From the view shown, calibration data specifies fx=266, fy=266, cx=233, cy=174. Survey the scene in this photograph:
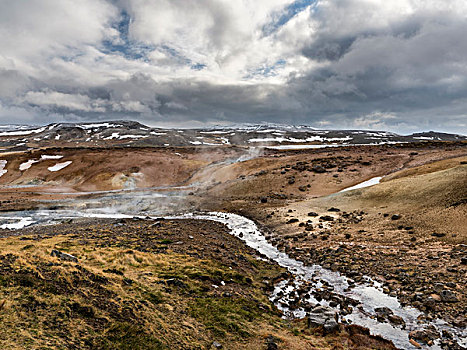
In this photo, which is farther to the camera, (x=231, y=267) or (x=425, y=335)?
(x=231, y=267)

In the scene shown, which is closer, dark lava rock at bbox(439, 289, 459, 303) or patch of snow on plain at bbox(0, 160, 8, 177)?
dark lava rock at bbox(439, 289, 459, 303)

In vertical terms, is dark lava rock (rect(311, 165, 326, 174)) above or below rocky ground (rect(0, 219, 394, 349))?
above

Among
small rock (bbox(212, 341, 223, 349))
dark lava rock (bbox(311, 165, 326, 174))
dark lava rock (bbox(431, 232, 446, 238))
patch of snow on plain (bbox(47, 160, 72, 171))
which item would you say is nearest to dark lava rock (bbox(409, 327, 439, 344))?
small rock (bbox(212, 341, 223, 349))

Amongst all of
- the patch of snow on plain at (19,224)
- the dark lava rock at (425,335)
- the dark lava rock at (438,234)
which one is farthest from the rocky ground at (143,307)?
the patch of snow on plain at (19,224)

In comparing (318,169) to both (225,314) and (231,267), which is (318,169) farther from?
(225,314)

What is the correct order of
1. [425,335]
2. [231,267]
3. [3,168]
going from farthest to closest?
[3,168]
[231,267]
[425,335]

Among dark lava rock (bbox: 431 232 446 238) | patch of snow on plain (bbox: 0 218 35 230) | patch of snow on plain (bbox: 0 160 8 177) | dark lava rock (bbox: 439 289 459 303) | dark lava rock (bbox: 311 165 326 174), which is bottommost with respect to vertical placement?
patch of snow on plain (bbox: 0 218 35 230)

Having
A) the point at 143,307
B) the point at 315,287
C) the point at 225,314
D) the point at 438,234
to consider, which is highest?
the point at 438,234

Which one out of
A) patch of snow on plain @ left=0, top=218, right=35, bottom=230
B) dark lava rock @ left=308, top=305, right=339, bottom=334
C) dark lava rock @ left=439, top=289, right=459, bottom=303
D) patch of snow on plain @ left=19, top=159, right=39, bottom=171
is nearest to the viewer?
dark lava rock @ left=308, top=305, right=339, bottom=334

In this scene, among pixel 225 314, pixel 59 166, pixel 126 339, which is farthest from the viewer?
pixel 59 166

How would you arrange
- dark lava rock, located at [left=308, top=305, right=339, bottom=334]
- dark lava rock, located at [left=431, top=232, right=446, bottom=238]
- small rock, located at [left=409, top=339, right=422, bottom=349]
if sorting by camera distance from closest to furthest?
small rock, located at [left=409, top=339, right=422, bottom=349], dark lava rock, located at [left=308, top=305, right=339, bottom=334], dark lava rock, located at [left=431, top=232, right=446, bottom=238]

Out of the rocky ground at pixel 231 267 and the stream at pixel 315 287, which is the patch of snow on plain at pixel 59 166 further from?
the stream at pixel 315 287

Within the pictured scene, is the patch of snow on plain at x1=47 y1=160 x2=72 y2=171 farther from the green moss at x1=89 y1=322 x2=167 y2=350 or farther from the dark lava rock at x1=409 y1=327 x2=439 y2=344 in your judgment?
the dark lava rock at x1=409 y1=327 x2=439 y2=344

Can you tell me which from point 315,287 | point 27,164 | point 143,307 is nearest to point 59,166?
point 27,164
